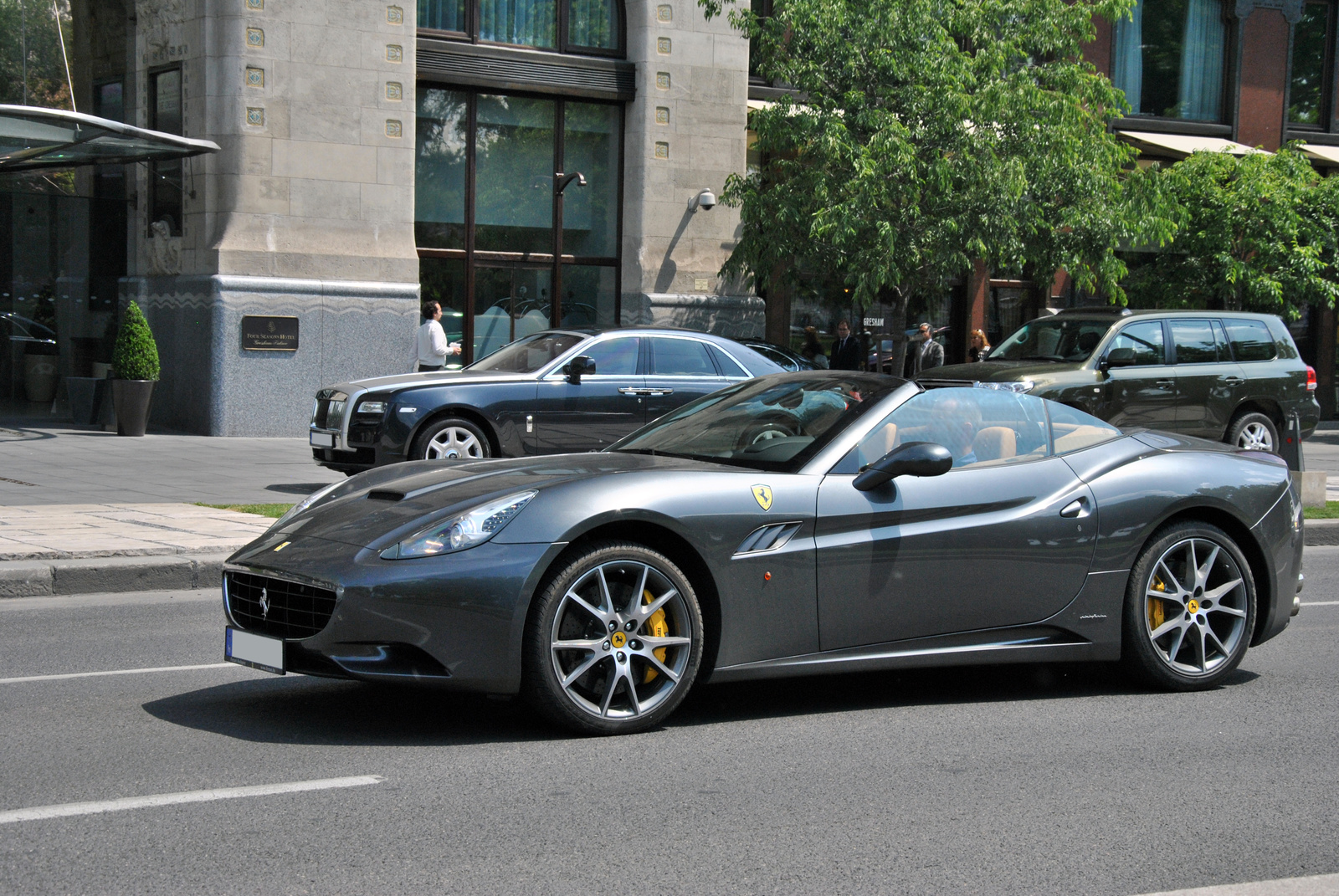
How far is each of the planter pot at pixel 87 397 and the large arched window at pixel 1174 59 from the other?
1867 cm

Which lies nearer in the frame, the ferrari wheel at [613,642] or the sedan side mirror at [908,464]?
the ferrari wheel at [613,642]

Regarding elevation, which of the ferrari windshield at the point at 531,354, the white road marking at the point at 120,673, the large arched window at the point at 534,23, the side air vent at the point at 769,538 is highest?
the large arched window at the point at 534,23

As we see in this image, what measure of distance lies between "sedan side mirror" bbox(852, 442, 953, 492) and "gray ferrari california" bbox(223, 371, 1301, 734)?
0.01m

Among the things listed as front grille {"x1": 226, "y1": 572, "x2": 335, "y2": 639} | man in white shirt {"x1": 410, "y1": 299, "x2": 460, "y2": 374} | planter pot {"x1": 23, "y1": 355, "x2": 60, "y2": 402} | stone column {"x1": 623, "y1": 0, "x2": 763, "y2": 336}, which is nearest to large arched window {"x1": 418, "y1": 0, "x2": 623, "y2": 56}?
stone column {"x1": 623, "y1": 0, "x2": 763, "y2": 336}

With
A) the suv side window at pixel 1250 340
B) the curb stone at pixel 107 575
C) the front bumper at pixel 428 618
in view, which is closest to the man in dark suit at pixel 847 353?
the suv side window at pixel 1250 340

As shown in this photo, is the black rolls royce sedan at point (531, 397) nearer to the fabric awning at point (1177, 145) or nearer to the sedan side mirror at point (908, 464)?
the sedan side mirror at point (908, 464)

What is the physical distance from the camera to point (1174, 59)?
2720 centimetres

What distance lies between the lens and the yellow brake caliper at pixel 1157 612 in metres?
6.21

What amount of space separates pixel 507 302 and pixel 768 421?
1573cm

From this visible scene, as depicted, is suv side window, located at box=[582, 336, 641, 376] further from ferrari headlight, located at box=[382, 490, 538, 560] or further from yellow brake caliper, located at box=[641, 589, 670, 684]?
ferrari headlight, located at box=[382, 490, 538, 560]

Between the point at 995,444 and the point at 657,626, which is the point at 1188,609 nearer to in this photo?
the point at 995,444

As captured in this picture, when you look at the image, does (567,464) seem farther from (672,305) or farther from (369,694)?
(672,305)

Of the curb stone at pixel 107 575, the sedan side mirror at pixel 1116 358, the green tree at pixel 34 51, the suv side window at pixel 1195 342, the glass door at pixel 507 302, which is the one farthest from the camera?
the glass door at pixel 507 302

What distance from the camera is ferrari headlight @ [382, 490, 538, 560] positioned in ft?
16.1
